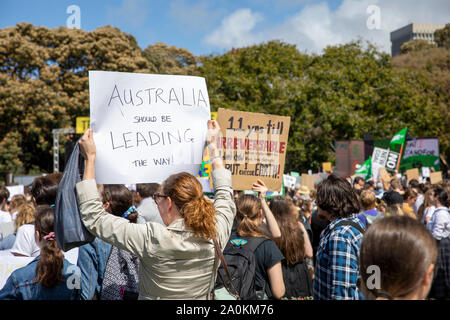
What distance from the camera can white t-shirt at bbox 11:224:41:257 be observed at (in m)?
3.34

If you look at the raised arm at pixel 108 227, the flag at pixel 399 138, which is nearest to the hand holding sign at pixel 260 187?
the raised arm at pixel 108 227

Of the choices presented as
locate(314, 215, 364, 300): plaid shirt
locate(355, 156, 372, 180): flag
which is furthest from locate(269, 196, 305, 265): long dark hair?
locate(355, 156, 372, 180): flag

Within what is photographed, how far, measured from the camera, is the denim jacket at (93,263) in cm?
282

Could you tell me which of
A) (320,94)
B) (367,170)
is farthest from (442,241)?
(320,94)

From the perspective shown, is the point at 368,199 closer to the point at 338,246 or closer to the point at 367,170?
the point at 338,246

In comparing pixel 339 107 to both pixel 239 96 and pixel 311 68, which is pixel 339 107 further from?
pixel 239 96

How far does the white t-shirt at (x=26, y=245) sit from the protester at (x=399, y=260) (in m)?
2.60

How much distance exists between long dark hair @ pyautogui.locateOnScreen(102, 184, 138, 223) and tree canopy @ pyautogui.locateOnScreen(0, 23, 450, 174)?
19527mm

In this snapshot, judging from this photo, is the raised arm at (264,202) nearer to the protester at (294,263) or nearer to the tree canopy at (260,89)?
the protester at (294,263)

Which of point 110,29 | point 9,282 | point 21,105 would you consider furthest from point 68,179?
point 110,29

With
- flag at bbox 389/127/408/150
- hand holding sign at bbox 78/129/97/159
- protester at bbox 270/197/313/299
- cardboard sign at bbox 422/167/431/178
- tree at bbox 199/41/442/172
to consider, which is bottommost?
Result: protester at bbox 270/197/313/299

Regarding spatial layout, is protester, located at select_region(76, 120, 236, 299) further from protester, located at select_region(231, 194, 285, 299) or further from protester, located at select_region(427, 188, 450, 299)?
protester, located at select_region(427, 188, 450, 299)

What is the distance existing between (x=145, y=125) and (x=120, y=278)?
956 mm

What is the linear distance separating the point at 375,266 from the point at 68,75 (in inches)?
1101
